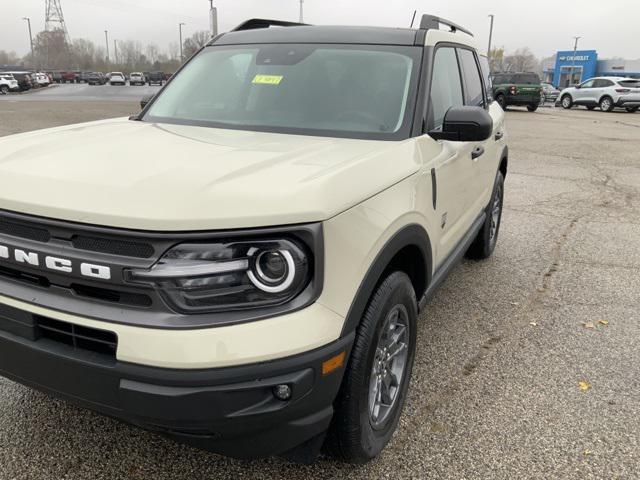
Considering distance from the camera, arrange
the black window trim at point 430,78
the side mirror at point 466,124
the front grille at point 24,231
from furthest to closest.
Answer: the black window trim at point 430,78, the side mirror at point 466,124, the front grille at point 24,231

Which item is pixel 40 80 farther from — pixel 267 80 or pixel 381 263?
pixel 381 263

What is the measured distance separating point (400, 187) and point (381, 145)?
1.04 feet

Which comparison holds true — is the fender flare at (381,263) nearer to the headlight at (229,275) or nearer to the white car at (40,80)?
the headlight at (229,275)

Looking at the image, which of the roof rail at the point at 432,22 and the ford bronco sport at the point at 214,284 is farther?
the roof rail at the point at 432,22

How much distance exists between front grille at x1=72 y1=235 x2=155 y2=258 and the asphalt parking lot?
1.13 meters

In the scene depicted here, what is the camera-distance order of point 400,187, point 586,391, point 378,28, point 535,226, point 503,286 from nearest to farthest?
point 400,187
point 586,391
point 378,28
point 503,286
point 535,226

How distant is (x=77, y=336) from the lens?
1813 millimetres

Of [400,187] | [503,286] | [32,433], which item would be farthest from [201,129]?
[503,286]

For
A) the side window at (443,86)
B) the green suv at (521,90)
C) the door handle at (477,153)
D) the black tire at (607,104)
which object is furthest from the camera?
the black tire at (607,104)

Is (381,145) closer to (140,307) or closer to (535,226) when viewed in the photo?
(140,307)

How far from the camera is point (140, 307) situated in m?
1.77

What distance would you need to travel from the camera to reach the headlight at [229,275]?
174cm

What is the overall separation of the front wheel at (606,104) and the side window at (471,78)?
27.6 meters

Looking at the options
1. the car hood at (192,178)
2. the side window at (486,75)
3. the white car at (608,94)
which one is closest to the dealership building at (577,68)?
the white car at (608,94)
